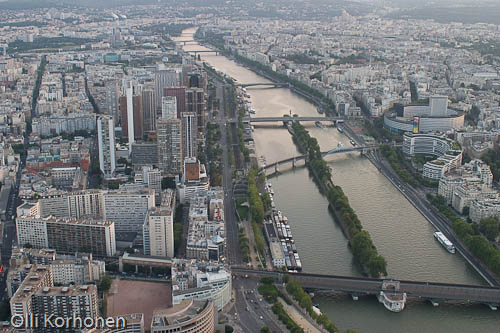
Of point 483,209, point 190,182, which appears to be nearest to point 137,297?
point 190,182

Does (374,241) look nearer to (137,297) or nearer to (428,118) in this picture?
(137,297)

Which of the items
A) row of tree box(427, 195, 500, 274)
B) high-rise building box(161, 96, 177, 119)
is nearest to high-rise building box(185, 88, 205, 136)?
high-rise building box(161, 96, 177, 119)

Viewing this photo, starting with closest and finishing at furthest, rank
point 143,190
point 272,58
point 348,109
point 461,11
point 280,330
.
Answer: point 280,330, point 143,190, point 348,109, point 272,58, point 461,11

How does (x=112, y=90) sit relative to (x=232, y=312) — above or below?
above

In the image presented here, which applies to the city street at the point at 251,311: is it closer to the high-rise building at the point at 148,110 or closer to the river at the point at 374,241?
the river at the point at 374,241

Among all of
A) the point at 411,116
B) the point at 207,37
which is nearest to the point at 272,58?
the point at 207,37

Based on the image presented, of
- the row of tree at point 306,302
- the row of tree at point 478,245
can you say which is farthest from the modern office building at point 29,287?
the row of tree at point 478,245

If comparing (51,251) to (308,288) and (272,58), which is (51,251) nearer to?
(308,288)
